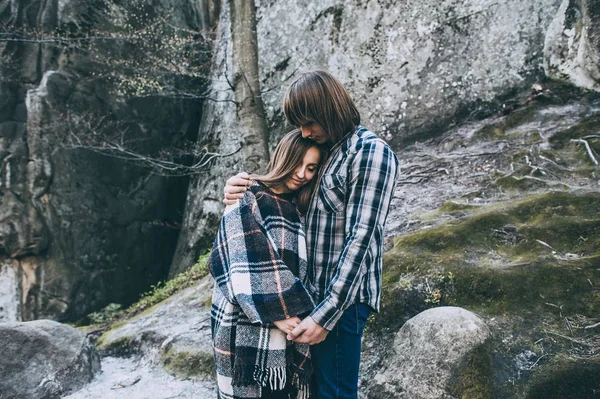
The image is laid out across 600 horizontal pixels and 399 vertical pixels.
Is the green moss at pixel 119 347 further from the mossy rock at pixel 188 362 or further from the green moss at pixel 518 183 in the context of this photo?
the green moss at pixel 518 183

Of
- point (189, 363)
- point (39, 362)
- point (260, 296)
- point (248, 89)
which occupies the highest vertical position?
point (248, 89)

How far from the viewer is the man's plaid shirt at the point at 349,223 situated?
2035mm

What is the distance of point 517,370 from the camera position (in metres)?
2.93

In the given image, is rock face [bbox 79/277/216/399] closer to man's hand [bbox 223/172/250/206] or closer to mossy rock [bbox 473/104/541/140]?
man's hand [bbox 223/172/250/206]

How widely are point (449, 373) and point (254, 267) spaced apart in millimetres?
1520

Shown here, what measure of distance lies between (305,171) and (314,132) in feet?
0.61

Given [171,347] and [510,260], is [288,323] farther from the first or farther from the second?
[171,347]

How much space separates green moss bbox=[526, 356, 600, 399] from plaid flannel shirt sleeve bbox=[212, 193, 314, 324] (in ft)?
5.23

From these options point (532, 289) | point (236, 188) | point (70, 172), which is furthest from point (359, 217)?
point (70, 172)

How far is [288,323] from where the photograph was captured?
2096 millimetres

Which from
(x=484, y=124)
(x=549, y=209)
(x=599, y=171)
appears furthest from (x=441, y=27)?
(x=549, y=209)

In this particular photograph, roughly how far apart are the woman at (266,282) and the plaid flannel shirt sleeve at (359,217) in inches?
5.7

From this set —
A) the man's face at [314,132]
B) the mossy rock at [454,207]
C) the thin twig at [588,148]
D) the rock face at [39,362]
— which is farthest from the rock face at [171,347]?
the thin twig at [588,148]

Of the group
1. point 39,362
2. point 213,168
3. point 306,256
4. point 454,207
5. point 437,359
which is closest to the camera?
point 306,256
